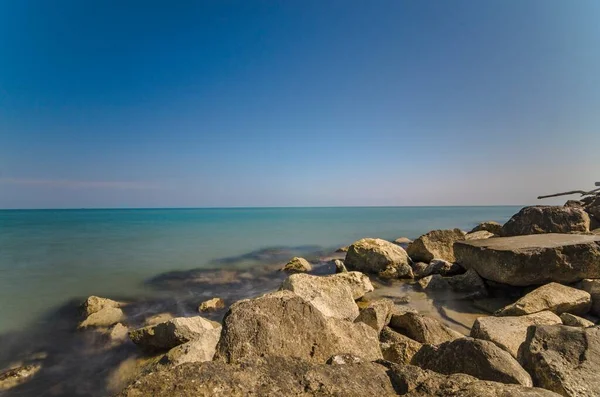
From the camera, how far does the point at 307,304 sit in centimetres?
423

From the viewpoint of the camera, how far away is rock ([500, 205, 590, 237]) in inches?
471

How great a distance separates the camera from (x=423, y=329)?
18.9ft

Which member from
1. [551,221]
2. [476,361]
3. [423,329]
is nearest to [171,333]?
[423,329]

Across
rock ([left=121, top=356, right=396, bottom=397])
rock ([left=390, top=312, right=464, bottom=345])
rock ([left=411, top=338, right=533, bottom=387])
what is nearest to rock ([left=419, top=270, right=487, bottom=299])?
rock ([left=390, top=312, right=464, bottom=345])

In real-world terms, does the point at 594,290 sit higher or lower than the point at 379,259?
higher

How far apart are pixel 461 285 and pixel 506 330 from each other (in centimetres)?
509

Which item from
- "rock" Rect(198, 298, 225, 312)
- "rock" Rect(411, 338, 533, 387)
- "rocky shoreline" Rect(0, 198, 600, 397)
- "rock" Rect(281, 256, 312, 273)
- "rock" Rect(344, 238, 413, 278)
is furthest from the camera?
"rock" Rect(281, 256, 312, 273)

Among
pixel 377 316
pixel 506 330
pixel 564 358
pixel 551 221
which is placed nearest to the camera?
pixel 564 358

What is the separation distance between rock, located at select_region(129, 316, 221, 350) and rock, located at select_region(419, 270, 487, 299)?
777cm

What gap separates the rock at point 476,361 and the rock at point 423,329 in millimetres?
2204

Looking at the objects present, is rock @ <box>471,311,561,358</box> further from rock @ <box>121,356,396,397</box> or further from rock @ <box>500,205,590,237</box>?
rock @ <box>500,205,590,237</box>

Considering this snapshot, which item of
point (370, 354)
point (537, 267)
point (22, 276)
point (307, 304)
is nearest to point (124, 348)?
point (307, 304)

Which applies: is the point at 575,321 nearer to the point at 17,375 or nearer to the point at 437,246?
the point at 437,246

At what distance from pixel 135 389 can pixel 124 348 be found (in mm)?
6615
